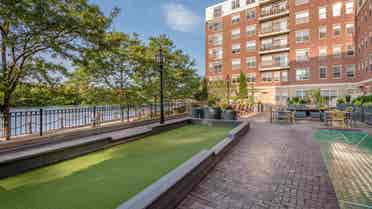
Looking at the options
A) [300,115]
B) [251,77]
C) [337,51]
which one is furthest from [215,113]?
[337,51]

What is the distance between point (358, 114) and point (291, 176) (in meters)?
12.4

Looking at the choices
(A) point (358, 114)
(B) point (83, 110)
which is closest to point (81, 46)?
(B) point (83, 110)

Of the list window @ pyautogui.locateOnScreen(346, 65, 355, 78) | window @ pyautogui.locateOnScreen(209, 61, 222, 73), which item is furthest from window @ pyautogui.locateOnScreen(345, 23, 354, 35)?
window @ pyautogui.locateOnScreen(209, 61, 222, 73)

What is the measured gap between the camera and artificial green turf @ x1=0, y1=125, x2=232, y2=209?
2587 mm

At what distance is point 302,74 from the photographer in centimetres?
2653

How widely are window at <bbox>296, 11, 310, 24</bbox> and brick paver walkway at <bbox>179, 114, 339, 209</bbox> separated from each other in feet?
93.5

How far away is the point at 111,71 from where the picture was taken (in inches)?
371

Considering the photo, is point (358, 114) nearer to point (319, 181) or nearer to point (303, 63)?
point (319, 181)

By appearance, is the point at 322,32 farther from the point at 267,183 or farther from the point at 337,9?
the point at 267,183

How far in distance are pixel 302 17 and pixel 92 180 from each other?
1308 inches

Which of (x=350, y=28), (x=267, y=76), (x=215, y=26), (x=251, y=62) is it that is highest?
(x=215, y=26)

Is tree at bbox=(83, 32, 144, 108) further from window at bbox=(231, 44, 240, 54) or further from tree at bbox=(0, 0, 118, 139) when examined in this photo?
window at bbox=(231, 44, 240, 54)

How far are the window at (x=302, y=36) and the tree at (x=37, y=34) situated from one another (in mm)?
Answer: 29334

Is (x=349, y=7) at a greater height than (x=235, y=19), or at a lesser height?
lesser
